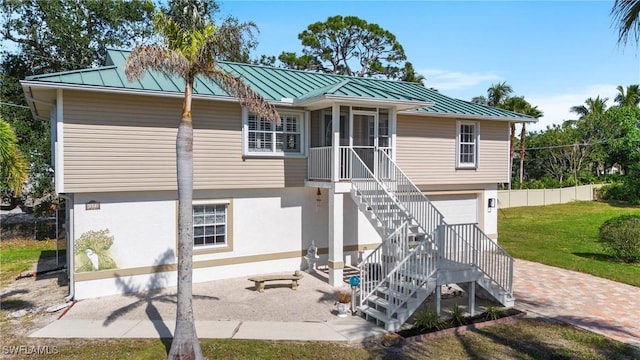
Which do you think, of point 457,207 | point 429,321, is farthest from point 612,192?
point 429,321

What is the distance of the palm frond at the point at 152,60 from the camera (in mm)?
6750

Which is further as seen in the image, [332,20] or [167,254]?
[332,20]

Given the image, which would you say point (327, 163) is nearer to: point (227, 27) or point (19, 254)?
point (227, 27)

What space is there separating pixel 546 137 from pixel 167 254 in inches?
1825

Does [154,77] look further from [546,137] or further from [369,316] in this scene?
[546,137]

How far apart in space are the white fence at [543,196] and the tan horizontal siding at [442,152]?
15662 mm

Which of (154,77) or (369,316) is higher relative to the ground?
(154,77)

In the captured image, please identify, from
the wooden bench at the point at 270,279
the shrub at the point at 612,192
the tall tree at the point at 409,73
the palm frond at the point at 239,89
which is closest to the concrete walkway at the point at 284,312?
the wooden bench at the point at 270,279

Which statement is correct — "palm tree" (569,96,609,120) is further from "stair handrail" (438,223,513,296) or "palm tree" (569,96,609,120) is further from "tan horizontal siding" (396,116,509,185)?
"stair handrail" (438,223,513,296)

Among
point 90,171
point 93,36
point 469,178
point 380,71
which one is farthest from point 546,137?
point 90,171

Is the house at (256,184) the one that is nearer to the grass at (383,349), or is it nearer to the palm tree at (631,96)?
the grass at (383,349)

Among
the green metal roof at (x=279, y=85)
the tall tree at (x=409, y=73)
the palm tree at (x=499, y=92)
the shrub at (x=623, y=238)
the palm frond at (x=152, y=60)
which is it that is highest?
the tall tree at (x=409, y=73)

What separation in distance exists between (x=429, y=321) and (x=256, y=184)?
251 inches

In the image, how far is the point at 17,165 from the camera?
8.62 meters
